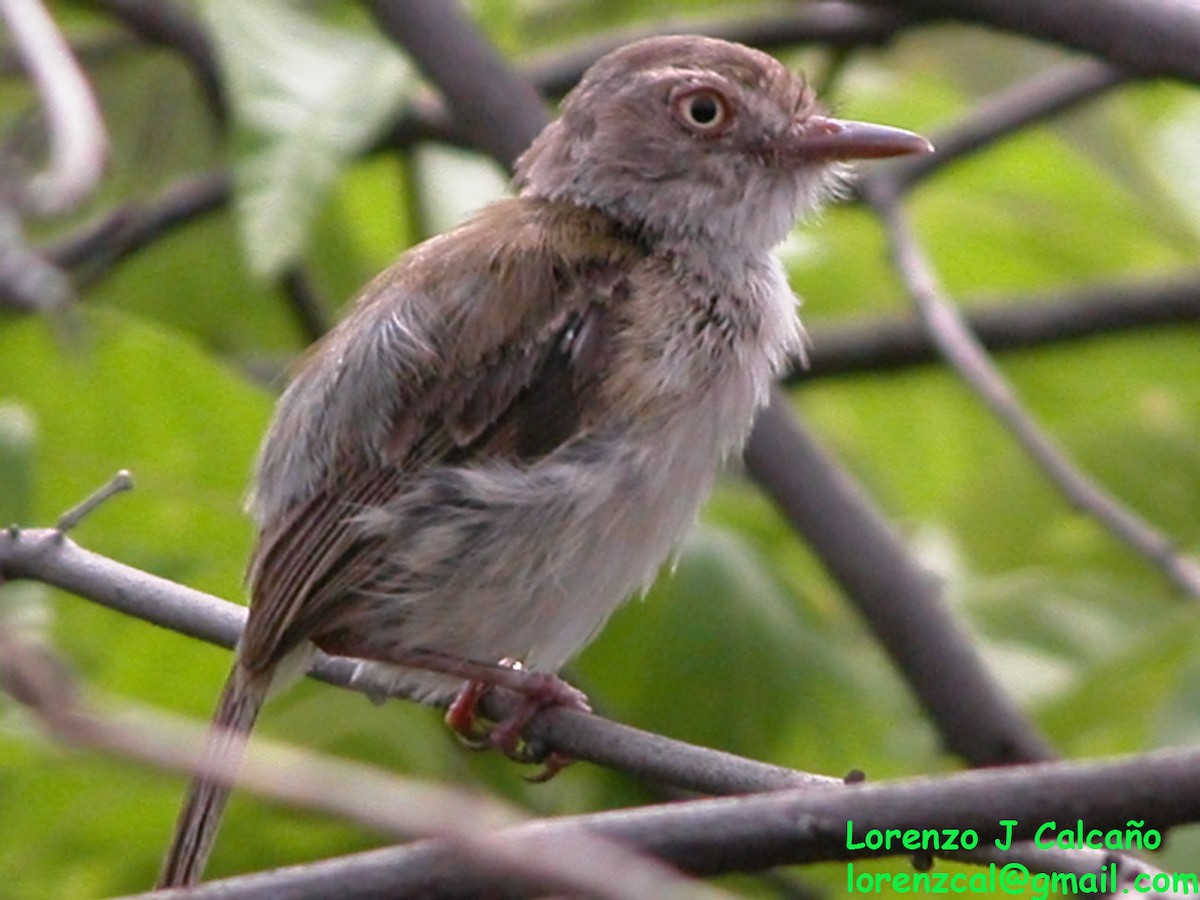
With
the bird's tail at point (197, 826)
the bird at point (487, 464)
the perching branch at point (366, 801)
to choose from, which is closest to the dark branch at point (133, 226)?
the bird at point (487, 464)

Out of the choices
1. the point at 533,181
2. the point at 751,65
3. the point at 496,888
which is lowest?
the point at 496,888

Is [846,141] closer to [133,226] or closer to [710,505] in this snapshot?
[710,505]

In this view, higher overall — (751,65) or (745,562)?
(751,65)

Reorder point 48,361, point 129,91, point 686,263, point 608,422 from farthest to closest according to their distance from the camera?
1. point 129,91
2. point 48,361
3. point 686,263
4. point 608,422

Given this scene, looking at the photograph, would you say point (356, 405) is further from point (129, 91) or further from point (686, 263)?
point (129, 91)

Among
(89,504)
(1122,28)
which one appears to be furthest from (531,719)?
(1122,28)

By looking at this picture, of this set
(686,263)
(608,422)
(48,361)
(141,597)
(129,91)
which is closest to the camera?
(141,597)

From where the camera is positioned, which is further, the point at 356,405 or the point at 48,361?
the point at 48,361

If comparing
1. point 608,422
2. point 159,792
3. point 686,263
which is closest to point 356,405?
point 608,422
